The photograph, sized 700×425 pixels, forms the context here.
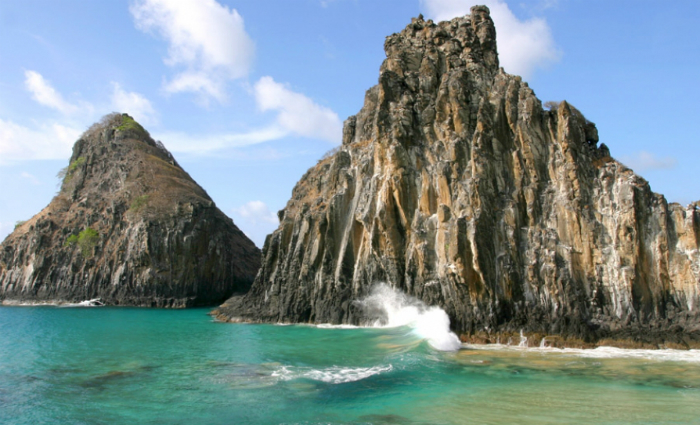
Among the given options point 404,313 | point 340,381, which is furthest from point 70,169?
point 340,381

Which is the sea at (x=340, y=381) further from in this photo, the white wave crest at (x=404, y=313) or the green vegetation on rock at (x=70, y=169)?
the green vegetation on rock at (x=70, y=169)

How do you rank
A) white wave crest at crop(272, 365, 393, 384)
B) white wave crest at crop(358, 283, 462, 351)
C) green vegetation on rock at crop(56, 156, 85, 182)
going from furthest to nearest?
green vegetation on rock at crop(56, 156, 85, 182)
white wave crest at crop(358, 283, 462, 351)
white wave crest at crop(272, 365, 393, 384)

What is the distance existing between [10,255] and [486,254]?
75132 mm

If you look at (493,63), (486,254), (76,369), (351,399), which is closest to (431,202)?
(486,254)

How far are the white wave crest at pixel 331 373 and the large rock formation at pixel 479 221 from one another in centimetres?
1143

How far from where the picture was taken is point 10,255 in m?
77.1

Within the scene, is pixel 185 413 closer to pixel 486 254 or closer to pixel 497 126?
pixel 486 254

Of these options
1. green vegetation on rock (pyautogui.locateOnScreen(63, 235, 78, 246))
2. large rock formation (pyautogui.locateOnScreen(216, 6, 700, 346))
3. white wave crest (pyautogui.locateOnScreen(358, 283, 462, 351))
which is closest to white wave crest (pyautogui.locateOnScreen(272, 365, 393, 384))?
white wave crest (pyautogui.locateOnScreen(358, 283, 462, 351))

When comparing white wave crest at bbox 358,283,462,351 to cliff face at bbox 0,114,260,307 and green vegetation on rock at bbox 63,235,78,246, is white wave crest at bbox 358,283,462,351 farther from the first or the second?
green vegetation on rock at bbox 63,235,78,246

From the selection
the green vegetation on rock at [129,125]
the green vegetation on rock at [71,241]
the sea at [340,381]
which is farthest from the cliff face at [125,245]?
the sea at [340,381]

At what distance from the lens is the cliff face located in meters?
72.9

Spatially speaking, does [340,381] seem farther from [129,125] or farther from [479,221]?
[129,125]

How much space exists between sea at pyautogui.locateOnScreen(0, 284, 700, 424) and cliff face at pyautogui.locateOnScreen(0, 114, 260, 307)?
129ft

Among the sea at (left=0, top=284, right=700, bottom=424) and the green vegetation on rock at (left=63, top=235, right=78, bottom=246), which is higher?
the green vegetation on rock at (left=63, top=235, right=78, bottom=246)
